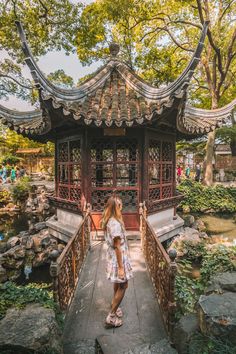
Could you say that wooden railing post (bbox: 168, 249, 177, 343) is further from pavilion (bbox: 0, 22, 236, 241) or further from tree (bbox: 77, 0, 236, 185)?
tree (bbox: 77, 0, 236, 185)

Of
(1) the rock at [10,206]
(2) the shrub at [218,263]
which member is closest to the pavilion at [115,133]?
(2) the shrub at [218,263]

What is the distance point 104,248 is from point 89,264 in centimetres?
90

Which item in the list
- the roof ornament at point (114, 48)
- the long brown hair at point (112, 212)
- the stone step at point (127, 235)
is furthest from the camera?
the roof ornament at point (114, 48)

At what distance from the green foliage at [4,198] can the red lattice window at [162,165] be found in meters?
15.0

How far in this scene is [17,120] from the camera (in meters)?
7.62

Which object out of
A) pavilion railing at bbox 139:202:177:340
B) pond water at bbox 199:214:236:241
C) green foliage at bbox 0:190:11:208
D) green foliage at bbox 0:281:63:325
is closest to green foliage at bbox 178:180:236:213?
pond water at bbox 199:214:236:241

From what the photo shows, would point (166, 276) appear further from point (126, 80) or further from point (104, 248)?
point (126, 80)

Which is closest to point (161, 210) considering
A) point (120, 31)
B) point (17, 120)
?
point (17, 120)

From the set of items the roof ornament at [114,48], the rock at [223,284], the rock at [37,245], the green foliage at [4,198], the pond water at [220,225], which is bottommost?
the pond water at [220,225]

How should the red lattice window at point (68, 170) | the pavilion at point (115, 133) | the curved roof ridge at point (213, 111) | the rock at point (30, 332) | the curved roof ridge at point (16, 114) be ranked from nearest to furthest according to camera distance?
1. the rock at point (30, 332)
2. the pavilion at point (115, 133)
3. the curved roof ridge at point (16, 114)
4. the red lattice window at point (68, 170)
5. the curved roof ridge at point (213, 111)

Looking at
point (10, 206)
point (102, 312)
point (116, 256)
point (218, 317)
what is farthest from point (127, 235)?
point (10, 206)

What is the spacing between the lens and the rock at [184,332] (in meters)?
2.80

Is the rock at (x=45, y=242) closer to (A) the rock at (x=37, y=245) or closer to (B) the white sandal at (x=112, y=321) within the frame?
(A) the rock at (x=37, y=245)

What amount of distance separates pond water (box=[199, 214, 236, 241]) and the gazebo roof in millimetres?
6536
